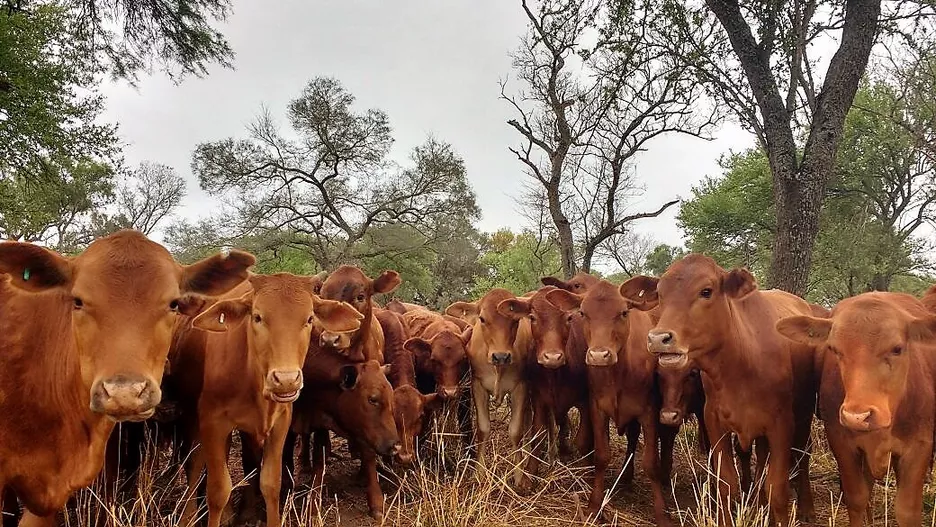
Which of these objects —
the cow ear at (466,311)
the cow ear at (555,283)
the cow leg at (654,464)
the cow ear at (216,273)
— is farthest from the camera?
the cow ear at (466,311)

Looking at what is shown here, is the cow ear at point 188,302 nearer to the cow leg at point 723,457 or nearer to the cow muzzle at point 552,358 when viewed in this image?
the cow muzzle at point 552,358

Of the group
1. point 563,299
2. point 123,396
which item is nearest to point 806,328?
point 563,299

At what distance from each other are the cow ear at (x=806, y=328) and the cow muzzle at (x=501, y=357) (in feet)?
9.44

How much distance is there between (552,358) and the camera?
6.57 metres

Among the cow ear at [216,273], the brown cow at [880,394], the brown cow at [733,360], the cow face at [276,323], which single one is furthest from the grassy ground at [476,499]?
the cow ear at [216,273]

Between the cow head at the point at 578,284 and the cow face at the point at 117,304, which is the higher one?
the cow head at the point at 578,284

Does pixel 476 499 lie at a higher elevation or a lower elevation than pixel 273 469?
lower

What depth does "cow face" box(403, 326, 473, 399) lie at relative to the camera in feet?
24.9

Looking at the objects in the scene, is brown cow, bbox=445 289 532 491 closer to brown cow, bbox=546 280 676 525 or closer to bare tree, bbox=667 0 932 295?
brown cow, bbox=546 280 676 525

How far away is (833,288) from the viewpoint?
25656 mm

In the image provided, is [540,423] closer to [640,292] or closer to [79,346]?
[640,292]

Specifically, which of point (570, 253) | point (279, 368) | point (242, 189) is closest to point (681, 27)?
point (570, 253)

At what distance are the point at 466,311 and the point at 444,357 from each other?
5.83 feet

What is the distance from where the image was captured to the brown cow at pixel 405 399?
651 cm
